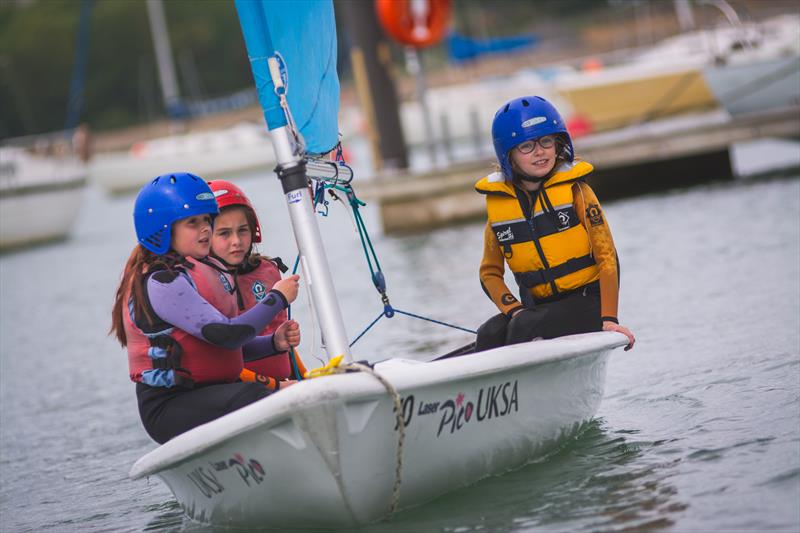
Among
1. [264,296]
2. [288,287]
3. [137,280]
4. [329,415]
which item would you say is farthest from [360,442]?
[264,296]

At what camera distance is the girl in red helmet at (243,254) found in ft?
16.4

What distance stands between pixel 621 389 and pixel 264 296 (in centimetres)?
204

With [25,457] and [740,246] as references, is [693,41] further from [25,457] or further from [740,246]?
[25,457]

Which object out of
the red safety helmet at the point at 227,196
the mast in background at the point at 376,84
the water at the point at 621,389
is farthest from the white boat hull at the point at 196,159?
the red safety helmet at the point at 227,196

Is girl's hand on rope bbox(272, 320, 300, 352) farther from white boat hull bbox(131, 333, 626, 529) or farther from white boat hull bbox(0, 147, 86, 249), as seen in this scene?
white boat hull bbox(0, 147, 86, 249)

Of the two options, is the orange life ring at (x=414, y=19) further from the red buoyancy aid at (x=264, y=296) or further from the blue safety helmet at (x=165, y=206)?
the blue safety helmet at (x=165, y=206)

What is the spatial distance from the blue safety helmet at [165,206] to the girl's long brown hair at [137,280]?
38 millimetres

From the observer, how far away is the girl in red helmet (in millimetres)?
5004

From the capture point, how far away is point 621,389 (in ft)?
20.6

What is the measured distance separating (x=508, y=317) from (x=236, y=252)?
3.80 feet

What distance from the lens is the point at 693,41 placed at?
22469 millimetres

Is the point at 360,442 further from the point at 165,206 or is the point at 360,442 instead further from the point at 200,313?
the point at 165,206

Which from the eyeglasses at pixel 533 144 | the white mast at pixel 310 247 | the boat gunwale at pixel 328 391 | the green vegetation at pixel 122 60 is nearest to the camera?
the boat gunwale at pixel 328 391

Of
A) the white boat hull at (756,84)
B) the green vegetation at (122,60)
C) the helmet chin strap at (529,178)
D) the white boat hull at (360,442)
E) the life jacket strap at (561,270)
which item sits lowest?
the white boat hull at (360,442)
